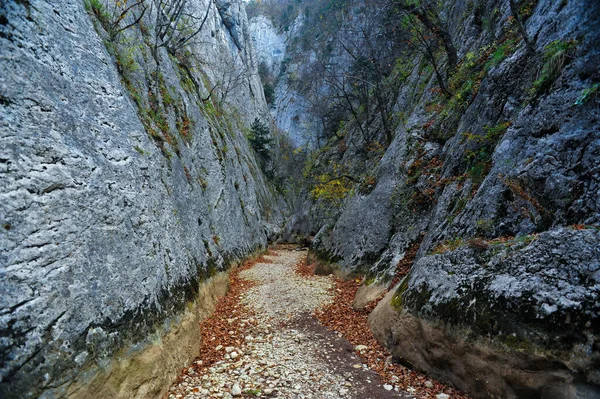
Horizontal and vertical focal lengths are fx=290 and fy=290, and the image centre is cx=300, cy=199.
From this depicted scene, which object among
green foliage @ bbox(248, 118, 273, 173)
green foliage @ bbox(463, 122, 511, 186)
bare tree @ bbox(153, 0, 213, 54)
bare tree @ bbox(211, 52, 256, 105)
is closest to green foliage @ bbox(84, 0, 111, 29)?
bare tree @ bbox(153, 0, 213, 54)

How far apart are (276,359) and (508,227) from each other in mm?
4684

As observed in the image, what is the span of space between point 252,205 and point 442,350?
665 inches

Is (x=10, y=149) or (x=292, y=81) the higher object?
(x=292, y=81)

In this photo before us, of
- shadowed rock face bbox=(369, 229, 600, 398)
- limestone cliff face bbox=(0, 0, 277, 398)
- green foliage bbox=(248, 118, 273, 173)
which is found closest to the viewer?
limestone cliff face bbox=(0, 0, 277, 398)

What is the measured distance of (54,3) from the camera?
4.66m

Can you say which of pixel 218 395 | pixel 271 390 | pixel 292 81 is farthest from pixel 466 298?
pixel 292 81

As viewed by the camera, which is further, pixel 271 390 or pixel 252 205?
pixel 252 205

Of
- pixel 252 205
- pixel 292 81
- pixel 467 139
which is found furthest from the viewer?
pixel 292 81

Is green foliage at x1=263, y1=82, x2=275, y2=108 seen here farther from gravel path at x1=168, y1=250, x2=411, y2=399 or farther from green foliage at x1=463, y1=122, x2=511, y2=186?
gravel path at x1=168, y1=250, x2=411, y2=399

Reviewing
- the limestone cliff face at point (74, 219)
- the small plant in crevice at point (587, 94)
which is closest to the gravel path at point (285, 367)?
the limestone cliff face at point (74, 219)

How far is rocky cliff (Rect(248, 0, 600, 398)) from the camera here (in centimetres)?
335

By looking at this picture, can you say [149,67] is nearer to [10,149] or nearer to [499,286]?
[10,149]

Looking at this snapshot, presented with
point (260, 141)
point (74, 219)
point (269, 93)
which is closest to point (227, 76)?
point (260, 141)

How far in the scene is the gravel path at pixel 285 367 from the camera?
4246mm
